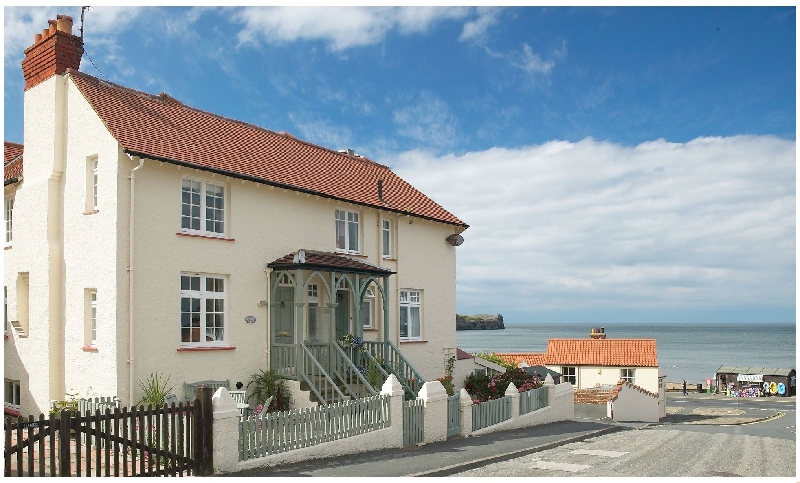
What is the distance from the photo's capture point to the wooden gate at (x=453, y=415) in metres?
17.6

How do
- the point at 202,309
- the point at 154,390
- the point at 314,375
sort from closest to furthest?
the point at 154,390 → the point at 202,309 → the point at 314,375

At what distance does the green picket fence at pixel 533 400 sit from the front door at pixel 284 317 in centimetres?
717

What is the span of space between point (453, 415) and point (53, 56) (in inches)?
513

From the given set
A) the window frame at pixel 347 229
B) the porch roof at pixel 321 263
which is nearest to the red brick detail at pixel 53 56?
the porch roof at pixel 321 263

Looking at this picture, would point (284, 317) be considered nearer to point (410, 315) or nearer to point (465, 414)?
point (465, 414)

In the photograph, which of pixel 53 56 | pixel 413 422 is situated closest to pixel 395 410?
pixel 413 422

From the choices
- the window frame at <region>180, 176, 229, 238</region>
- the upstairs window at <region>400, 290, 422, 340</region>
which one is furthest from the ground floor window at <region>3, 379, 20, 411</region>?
the upstairs window at <region>400, 290, 422, 340</region>

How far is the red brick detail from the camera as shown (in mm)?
17047

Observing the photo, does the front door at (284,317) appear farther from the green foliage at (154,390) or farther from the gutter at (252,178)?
the green foliage at (154,390)

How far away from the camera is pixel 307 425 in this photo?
44.7 ft

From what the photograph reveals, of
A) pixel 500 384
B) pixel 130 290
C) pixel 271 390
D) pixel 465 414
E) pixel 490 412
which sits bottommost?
pixel 490 412
